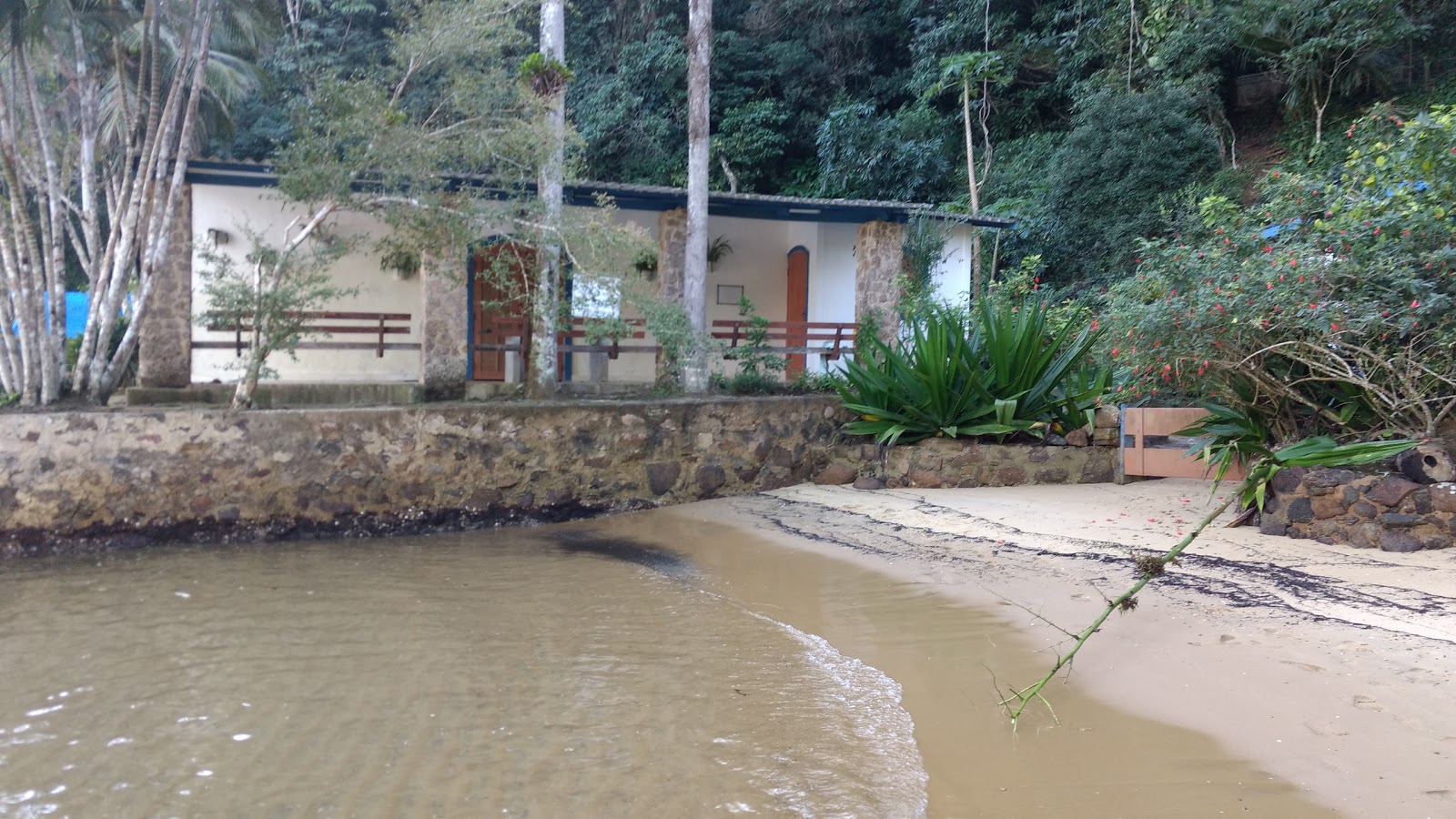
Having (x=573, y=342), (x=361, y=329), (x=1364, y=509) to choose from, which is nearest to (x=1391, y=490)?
(x=1364, y=509)

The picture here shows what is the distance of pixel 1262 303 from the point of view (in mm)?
6277

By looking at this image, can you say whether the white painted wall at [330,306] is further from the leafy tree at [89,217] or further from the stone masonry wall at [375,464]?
the stone masonry wall at [375,464]

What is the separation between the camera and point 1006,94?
67.1 feet

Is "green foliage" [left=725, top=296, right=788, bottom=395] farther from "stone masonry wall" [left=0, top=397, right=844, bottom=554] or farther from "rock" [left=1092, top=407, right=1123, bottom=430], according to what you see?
"rock" [left=1092, top=407, right=1123, bottom=430]

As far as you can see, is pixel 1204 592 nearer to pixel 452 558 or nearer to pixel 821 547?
pixel 821 547

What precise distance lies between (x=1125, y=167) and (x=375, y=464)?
1248 centimetres

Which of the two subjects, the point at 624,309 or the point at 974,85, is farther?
the point at 974,85

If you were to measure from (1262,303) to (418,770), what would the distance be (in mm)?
5672

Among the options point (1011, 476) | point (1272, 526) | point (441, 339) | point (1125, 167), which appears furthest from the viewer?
point (1125, 167)

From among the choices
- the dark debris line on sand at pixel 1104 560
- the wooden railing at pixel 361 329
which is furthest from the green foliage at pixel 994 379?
the wooden railing at pixel 361 329

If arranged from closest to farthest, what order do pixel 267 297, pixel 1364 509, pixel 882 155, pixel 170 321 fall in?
pixel 1364 509
pixel 267 297
pixel 170 321
pixel 882 155

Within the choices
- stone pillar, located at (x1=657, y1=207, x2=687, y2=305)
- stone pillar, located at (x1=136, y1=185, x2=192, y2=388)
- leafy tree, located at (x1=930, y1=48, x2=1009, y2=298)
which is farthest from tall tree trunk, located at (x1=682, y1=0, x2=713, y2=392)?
leafy tree, located at (x1=930, y1=48, x2=1009, y2=298)

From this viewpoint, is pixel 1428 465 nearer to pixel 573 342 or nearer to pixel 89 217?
Result: pixel 573 342

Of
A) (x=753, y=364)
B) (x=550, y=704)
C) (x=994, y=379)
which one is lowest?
(x=550, y=704)
